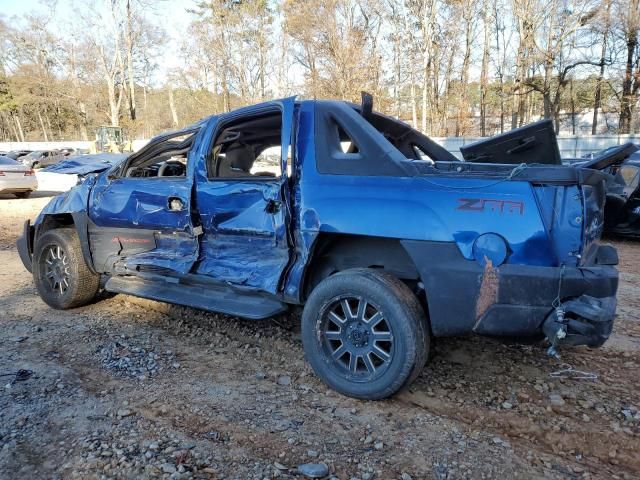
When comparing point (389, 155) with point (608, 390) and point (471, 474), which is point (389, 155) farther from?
point (608, 390)

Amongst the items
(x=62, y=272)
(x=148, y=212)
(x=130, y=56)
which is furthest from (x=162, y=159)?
(x=130, y=56)

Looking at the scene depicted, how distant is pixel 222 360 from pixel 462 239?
200cm

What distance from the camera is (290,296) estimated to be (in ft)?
11.2

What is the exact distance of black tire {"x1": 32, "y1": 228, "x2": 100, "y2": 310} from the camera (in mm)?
4727

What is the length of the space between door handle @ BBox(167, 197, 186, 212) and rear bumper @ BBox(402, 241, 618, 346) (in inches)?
76.4

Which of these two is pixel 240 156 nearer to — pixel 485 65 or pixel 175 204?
pixel 175 204

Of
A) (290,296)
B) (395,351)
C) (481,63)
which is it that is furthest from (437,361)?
(481,63)

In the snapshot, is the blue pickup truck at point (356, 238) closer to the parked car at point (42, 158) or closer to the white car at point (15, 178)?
the white car at point (15, 178)

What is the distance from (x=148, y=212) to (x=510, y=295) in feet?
9.73

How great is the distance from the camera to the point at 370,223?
3.01 metres

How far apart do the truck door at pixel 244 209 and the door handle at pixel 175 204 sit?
0.15 meters

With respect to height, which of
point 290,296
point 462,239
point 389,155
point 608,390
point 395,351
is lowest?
point 608,390

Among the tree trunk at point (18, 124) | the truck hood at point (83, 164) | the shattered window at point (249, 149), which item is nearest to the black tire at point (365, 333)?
the shattered window at point (249, 149)

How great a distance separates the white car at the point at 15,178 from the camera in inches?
576
